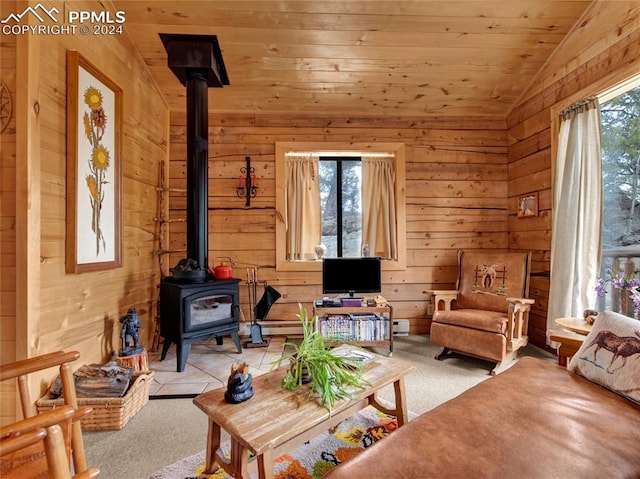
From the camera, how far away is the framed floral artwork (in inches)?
78.1

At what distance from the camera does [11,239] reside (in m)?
1.72

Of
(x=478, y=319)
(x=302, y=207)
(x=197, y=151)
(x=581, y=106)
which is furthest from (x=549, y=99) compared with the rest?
(x=197, y=151)

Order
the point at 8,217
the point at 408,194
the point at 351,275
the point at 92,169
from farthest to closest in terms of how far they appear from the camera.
A: the point at 408,194 → the point at 351,275 → the point at 92,169 → the point at 8,217

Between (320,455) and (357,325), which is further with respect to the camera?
(357,325)

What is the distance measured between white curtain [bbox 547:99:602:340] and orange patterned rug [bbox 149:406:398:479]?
2011 millimetres

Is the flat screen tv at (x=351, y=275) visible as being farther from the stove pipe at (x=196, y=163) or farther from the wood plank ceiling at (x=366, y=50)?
the wood plank ceiling at (x=366, y=50)

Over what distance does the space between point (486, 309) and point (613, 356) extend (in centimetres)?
163

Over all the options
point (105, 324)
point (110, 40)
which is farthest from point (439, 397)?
point (110, 40)

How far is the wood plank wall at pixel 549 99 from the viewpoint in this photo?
2309mm

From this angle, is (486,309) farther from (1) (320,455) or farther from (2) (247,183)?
(2) (247,183)

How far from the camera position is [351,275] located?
3.15 m

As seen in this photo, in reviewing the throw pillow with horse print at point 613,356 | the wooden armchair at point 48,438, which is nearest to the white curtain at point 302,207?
the throw pillow with horse print at point 613,356

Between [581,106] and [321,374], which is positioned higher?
[581,106]

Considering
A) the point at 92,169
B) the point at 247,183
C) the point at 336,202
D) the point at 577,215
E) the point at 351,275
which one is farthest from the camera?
the point at 336,202
